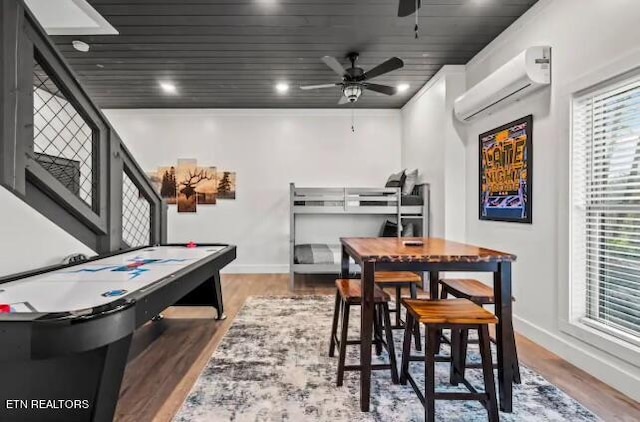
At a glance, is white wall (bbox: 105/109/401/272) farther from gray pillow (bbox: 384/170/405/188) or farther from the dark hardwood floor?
the dark hardwood floor

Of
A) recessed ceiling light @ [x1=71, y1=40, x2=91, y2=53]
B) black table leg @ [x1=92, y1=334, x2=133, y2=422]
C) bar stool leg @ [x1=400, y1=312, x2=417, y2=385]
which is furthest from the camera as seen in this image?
recessed ceiling light @ [x1=71, y1=40, x2=91, y2=53]

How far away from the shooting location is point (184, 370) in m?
2.47

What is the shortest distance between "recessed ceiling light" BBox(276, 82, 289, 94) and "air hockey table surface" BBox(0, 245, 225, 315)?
9.53 ft

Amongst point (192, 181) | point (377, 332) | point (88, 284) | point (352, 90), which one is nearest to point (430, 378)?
point (377, 332)

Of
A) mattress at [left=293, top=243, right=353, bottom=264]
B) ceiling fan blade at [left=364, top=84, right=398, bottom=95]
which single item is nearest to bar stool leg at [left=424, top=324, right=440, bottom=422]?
ceiling fan blade at [left=364, top=84, right=398, bottom=95]

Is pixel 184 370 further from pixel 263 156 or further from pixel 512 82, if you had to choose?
pixel 263 156

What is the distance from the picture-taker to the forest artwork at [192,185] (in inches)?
239

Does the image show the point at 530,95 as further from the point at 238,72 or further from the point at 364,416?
the point at 238,72

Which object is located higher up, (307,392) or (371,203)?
(371,203)

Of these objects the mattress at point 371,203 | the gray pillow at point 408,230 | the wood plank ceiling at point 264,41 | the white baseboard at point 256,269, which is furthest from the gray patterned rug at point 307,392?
the white baseboard at point 256,269

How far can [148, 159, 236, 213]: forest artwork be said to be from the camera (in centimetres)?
606

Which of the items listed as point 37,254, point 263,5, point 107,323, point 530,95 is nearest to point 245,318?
point 37,254

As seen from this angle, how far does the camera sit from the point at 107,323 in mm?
1307

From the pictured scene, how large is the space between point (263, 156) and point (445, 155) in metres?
3.07
